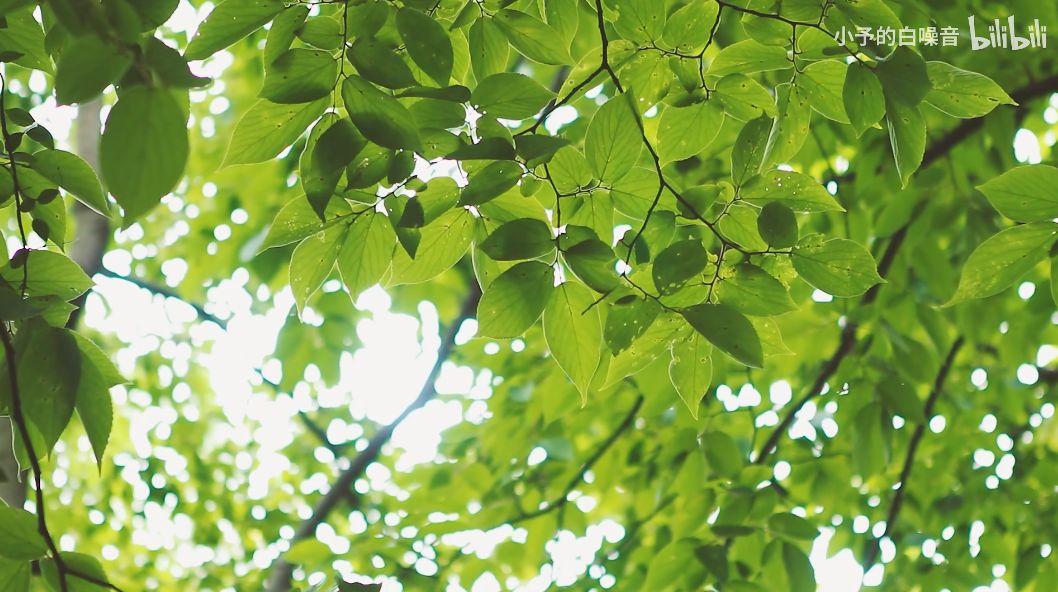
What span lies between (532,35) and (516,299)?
1.00ft

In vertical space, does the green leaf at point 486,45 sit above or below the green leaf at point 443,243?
above

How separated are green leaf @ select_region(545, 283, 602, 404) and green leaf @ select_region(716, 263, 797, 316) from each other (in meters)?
0.15

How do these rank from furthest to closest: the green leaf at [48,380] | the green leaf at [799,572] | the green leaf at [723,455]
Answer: the green leaf at [723,455] → the green leaf at [799,572] → the green leaf at [48,380]

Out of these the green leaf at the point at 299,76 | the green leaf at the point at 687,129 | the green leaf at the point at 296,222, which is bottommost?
the green leaf at the point at 687,129

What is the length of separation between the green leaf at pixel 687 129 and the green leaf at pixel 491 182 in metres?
0.23

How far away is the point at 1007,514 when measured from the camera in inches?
105

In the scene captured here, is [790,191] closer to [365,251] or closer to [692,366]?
[692,366]

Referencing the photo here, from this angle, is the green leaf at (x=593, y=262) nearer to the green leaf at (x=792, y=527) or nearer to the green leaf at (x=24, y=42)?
the green leaf at (x=24, y=42)

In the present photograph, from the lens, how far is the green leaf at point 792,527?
1.58 m

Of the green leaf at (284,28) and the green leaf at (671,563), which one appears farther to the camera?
the green leaf at (671,563)

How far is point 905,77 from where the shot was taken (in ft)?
2.83

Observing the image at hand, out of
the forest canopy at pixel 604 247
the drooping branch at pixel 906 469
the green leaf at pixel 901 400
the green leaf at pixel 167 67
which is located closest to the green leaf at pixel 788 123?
the forest canopy at pixel 604 247

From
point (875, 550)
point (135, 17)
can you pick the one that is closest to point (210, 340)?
point (875, 550)

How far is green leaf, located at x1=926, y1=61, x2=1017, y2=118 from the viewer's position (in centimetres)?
89
